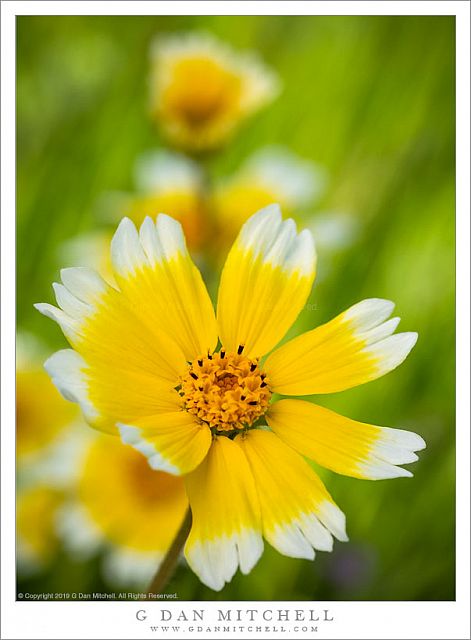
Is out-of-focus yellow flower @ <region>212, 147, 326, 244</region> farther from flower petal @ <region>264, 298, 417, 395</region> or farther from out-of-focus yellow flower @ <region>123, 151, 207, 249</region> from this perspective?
flower petal @ <region>264, 298, 417, 395</region>

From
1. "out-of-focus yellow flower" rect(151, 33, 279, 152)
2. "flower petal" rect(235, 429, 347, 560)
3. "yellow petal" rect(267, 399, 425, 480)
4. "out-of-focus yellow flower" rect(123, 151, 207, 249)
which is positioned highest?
"out-of-focus yellow flower" rect(151, 33, 279, 152)

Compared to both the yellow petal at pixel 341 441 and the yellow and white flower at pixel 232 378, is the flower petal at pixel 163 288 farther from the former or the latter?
the yellow petal at pixel 341 441

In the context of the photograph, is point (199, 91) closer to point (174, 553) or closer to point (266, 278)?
point (266, 278)

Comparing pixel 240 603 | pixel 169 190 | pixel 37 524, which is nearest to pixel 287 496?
pixel 240 603

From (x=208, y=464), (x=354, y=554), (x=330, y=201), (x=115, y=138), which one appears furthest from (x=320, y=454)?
(x=115, y=138)

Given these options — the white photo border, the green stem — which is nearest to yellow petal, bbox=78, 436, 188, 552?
the white photo border

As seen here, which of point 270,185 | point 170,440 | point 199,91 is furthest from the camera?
point 270,185

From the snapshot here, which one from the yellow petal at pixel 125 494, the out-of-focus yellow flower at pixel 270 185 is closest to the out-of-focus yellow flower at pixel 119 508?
the yellow petal at pixel 125 494
